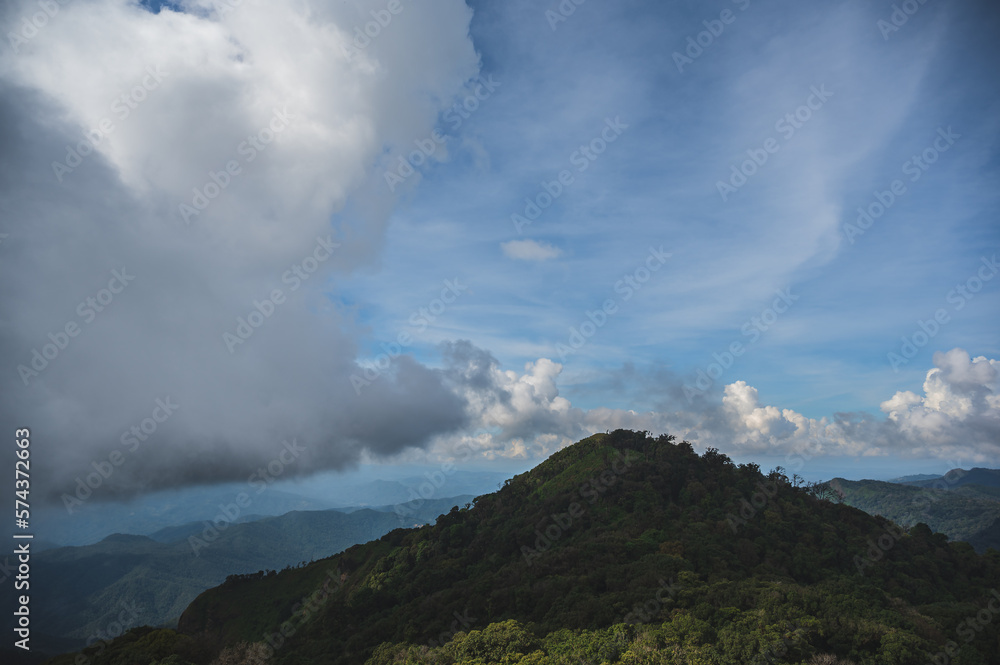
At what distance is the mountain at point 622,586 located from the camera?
41906 millimetres

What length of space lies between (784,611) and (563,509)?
59.9 meters

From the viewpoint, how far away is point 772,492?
95.6 metres

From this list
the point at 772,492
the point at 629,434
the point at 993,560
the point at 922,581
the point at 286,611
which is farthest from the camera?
the point at 629,434

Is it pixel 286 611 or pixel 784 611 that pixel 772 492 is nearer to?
pixel 784 611

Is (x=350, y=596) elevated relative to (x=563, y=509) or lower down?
lower down

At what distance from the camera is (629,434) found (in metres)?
130

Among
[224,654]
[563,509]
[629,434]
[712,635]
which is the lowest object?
[712,635]

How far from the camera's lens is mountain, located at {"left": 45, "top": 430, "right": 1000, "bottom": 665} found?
41906 millimetres

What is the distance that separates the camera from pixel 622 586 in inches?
2261

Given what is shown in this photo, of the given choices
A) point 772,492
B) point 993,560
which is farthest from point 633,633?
point 993,560

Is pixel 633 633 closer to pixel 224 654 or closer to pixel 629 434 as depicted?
pixel 224 654

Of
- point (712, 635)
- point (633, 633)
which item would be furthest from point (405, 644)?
point (712, 635)

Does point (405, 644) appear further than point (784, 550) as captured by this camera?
No

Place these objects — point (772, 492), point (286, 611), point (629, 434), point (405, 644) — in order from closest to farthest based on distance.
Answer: point (405, 644) → point (772, 492) → point (286, 611) → point (629, 434)
